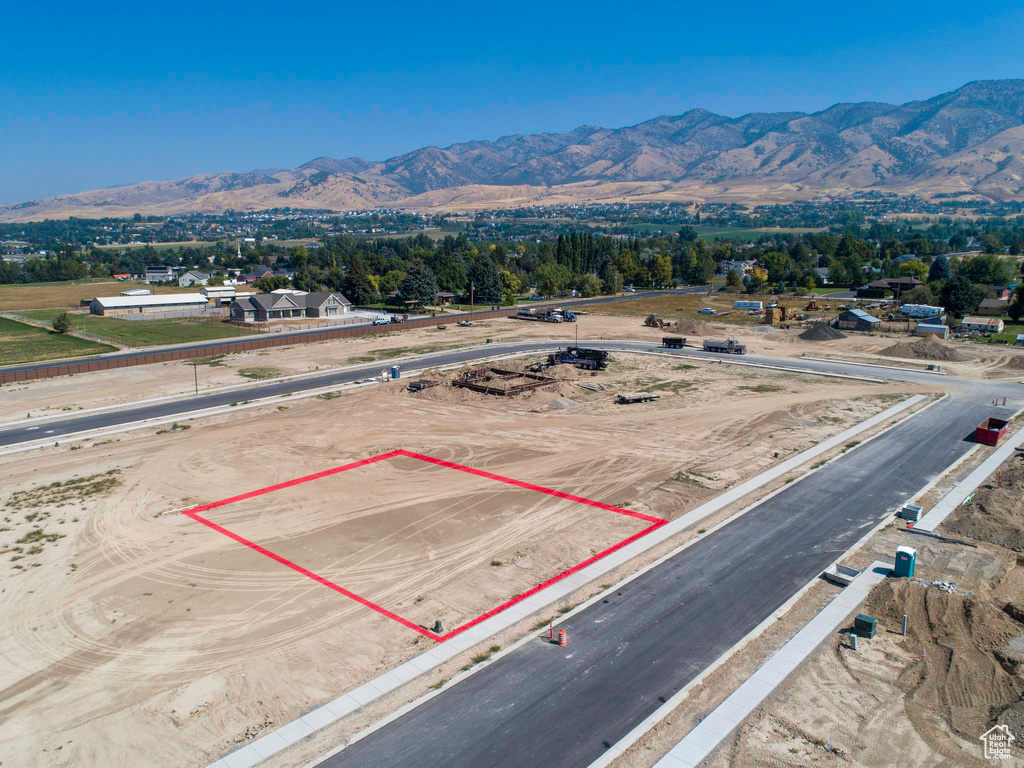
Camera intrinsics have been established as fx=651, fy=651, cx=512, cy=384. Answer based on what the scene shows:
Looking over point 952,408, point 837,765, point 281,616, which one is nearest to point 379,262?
point 952,408

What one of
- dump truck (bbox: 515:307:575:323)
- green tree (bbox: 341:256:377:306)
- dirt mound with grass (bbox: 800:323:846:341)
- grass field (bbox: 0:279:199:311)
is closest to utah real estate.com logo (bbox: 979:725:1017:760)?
dirt mound with grass (bbox: 800:323:846:341)

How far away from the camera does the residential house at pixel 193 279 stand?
15112cm

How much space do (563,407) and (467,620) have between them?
98.3 feet

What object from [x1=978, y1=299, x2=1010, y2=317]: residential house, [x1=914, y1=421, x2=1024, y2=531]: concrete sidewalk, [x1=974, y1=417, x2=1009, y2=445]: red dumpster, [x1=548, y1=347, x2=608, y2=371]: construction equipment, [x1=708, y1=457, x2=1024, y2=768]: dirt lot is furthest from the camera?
[x1=978, y1=299, x2=1010, y2=317]: residential house

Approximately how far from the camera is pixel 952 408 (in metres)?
50.2

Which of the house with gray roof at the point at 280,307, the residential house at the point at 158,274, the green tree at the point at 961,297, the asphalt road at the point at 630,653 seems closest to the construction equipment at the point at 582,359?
the asphalt road at the point at 630,653

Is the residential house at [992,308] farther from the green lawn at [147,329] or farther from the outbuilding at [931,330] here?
the green lawn at [147,329]

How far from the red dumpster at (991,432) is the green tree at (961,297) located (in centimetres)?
5906

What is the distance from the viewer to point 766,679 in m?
19.5

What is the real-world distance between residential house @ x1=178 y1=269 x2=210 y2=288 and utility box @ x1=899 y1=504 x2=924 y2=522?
498ft

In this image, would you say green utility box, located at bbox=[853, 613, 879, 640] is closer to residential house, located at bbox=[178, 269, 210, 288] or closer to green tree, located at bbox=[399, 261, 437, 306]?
green tree, located at bbox=[399, 261, 437, 306]

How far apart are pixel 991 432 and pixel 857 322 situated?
50566 millimetres

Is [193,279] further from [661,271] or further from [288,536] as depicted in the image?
[288,536]

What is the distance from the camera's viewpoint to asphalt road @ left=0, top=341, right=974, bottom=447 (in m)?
46.9
